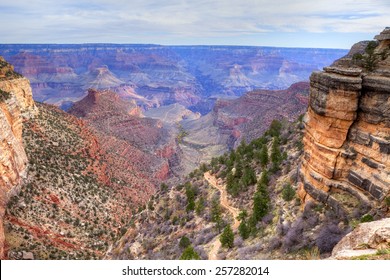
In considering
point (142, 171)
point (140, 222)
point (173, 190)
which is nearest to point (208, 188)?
point (173, 190)

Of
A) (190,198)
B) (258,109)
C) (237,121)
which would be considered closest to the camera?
(190,198)

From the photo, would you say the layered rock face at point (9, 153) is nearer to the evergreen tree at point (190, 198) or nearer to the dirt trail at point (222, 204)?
the evergreen tree at point (190, 198)

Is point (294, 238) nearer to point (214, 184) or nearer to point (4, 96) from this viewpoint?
point (214, 184)

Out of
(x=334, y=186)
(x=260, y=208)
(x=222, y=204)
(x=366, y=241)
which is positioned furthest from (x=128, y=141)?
(x=366, y=241)

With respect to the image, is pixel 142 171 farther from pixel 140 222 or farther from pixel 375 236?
pixel 375 236

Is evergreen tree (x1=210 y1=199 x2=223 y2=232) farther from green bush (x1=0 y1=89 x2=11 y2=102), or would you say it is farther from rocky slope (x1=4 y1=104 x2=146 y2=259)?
green bush (x1=0 y1=89 x2=11 y2=102)

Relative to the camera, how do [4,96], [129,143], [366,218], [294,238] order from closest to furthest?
[366,218]
[294,238]
[4,96]
[129,143]
